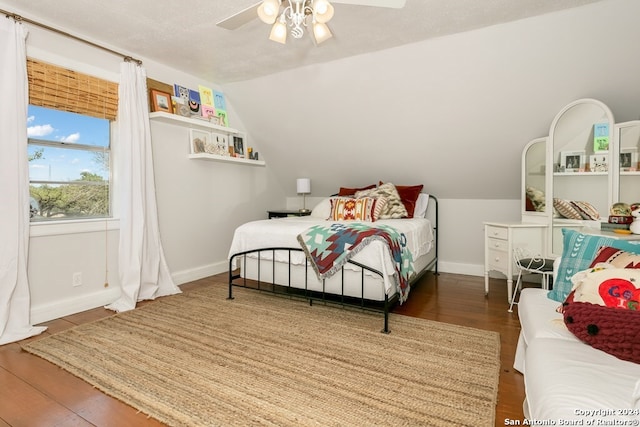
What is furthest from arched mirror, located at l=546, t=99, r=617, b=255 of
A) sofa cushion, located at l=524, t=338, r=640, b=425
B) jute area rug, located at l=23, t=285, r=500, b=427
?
sofa cushion, located at l=524, t=338, r=640, b=425

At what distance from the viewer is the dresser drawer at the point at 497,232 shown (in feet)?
11.0

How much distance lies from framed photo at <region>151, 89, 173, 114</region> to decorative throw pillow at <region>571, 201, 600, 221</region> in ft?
13.6

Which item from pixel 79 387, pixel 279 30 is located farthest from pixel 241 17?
pixel 79 387

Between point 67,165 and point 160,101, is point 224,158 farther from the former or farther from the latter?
point 67,165

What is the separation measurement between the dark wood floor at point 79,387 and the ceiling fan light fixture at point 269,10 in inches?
84.7

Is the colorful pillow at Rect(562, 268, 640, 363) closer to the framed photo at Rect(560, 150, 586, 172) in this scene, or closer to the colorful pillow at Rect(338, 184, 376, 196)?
the framed photo at Rect(560, 150, 586, 172)

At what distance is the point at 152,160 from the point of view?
3.52 metres

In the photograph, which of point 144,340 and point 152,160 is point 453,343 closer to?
point 144,340

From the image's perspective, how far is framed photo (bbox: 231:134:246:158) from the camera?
453 centimetres

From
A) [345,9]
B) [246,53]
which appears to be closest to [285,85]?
[246,53]

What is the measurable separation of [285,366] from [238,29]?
262 centimetres

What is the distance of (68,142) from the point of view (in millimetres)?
3051

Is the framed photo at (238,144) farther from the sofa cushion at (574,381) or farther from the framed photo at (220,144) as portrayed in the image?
the sofa cushion at (574,381)

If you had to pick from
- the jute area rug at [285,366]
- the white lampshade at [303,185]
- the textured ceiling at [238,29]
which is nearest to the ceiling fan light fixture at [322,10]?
the textured ceiling at [238,29]
